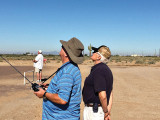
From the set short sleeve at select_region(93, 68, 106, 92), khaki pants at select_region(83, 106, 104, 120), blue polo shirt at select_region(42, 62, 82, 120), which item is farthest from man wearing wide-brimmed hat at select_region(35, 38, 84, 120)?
khaki pants at select_region(83, 106, 104, 120)

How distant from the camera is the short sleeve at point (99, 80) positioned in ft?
8.97

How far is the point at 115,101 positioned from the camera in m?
6.97

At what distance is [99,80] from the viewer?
2756 millimetres

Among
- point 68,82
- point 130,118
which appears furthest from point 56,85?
point 130,118

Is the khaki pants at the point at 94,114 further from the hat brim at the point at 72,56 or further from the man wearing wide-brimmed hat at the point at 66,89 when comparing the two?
the hat brim at the point at 72,56

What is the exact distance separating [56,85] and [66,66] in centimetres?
24

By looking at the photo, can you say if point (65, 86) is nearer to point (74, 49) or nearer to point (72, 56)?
point (72, 56)

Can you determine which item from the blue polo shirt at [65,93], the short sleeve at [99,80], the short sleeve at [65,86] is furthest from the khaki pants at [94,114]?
the short sleeve at [65,86]

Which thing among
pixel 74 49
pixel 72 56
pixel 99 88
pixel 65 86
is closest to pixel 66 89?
pixel 65 86

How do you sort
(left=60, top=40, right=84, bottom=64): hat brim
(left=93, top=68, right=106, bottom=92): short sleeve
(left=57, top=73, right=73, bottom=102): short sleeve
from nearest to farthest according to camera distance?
1. (left=57, top=73, right=73, bottom=102): short sleeve
2. (left=60, top=40, right=84, bottom=64): hat brim
3. (left=93, top=68, right=106, bottom=92): short sleeve

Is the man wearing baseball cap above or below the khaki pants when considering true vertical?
above

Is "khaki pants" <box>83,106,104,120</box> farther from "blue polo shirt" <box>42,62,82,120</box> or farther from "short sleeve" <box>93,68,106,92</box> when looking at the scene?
"blue polo shirt" <box>42,62,82,120</box>

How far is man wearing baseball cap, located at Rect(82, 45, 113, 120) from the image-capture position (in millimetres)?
2766

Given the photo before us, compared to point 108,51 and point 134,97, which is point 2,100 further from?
point 108,51
